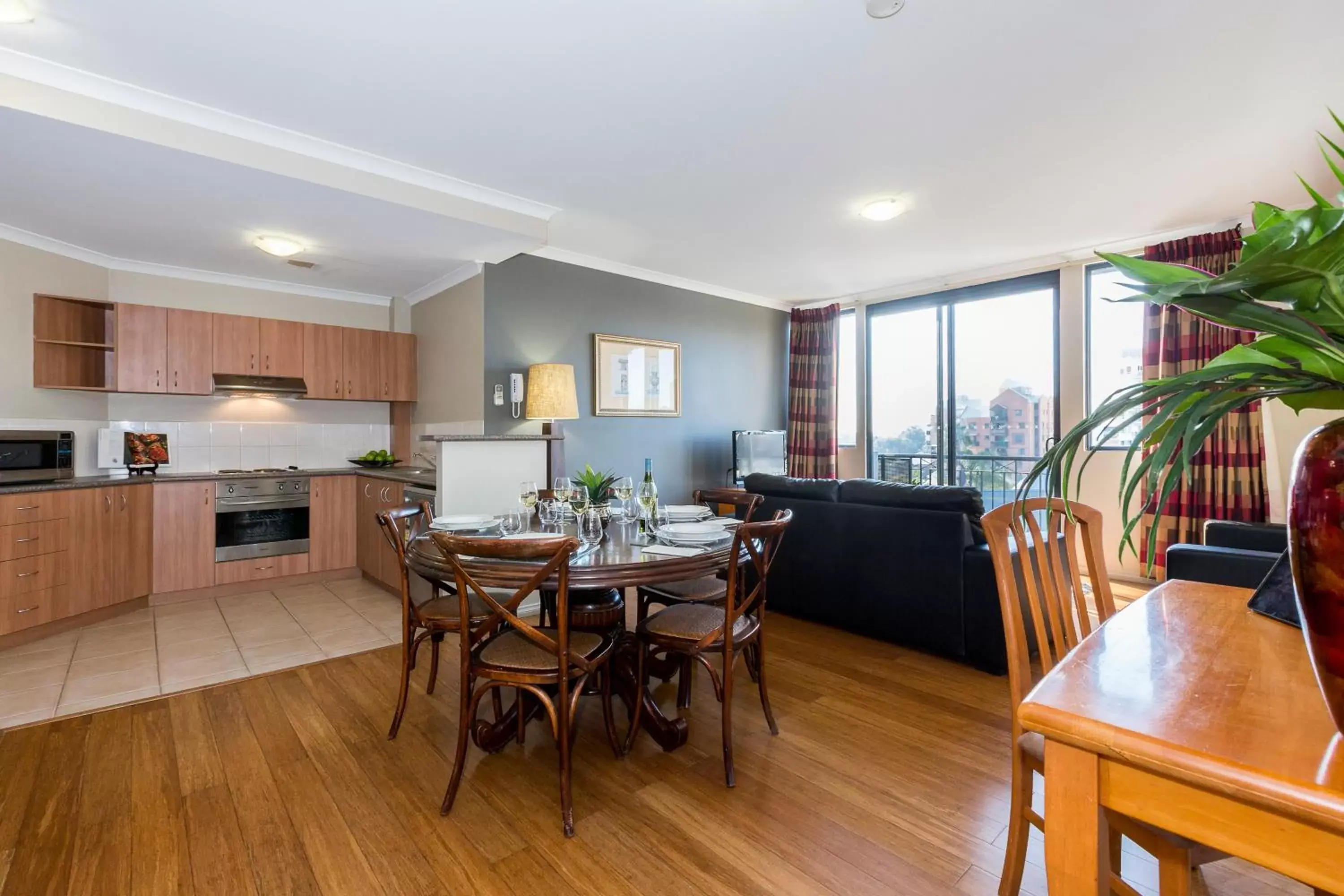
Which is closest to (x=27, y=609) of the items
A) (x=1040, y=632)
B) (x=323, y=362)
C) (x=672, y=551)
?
(x=323, y=362)

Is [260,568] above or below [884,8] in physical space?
below

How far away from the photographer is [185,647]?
3.52m

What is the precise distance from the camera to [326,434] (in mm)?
5508

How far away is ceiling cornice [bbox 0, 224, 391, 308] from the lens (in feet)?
13.1

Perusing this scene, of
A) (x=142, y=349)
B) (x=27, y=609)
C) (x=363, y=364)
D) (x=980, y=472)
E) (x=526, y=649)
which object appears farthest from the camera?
(x=980, y=472)

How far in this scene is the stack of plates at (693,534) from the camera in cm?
232

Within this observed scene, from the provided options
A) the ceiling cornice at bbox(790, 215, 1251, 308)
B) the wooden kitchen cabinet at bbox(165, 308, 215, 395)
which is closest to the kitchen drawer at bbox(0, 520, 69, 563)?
the wooden kitchen cabinet at bbox(165, 308, 215, 395)

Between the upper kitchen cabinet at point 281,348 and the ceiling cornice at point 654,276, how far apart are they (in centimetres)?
206

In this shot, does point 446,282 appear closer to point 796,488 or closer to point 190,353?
point 190,353

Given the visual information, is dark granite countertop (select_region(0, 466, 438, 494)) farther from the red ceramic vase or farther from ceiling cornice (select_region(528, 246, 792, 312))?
the red ceramic vase

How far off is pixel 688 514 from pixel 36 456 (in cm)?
418

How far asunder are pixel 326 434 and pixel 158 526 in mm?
1473

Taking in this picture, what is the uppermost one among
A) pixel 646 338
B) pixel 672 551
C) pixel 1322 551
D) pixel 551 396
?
pixel 646 338

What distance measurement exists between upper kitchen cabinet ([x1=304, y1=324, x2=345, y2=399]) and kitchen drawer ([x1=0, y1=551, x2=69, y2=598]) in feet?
6.30
